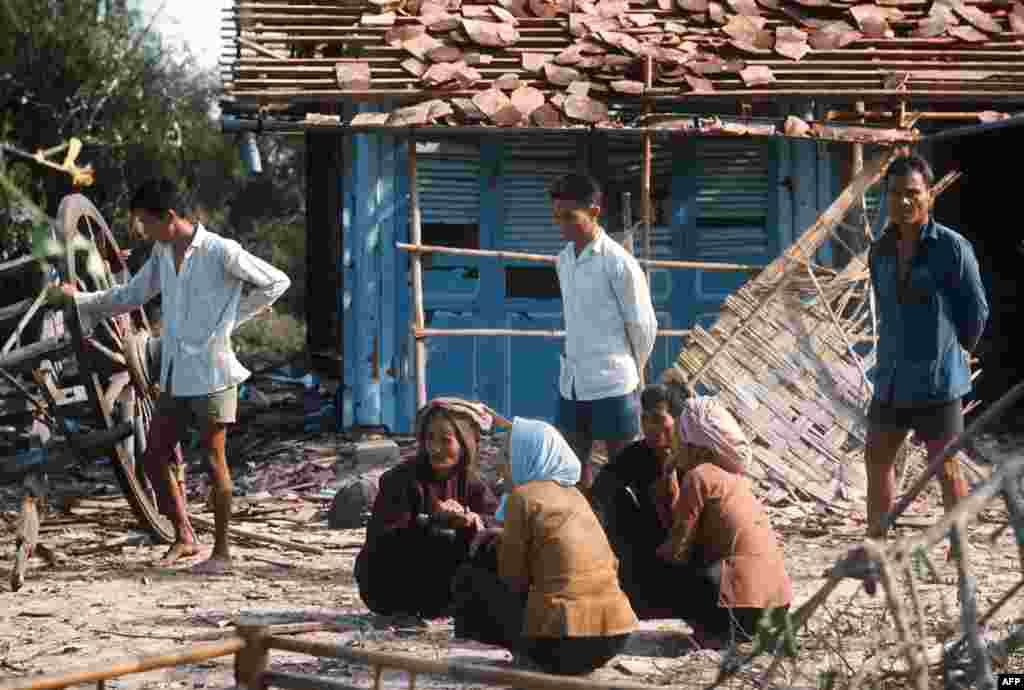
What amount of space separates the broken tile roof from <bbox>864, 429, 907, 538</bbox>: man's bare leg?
15.4ft

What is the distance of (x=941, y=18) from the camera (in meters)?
12.1

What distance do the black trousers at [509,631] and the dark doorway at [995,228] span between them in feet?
28.6

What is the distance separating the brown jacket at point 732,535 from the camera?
5.61 m

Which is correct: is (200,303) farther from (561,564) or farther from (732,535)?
(732,535)

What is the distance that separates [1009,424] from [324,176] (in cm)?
665

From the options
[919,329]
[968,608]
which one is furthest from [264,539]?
[968,608]

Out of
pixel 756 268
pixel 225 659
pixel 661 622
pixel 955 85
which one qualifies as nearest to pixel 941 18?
pixel 955 85

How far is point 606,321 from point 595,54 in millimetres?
4806

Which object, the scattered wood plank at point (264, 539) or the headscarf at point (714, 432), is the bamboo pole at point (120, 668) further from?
the scattered wood plank at point (264, 539)

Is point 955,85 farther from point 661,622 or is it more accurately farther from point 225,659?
Answer: point 225,659

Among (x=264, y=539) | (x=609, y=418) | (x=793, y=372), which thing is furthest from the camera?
(x=793, y=372)

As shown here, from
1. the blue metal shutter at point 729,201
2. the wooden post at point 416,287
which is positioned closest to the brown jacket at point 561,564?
the wooden post at point 416,287

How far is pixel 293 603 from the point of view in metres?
6.81

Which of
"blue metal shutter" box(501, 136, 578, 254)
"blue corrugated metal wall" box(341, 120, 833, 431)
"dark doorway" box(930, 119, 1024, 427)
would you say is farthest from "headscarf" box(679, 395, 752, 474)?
"dark doorway" box(930, 119, 1024, 427)
